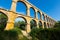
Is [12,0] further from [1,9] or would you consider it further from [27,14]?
[27,14]

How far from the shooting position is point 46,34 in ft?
56.7

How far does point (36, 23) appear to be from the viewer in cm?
2317

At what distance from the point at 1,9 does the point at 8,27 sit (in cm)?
380

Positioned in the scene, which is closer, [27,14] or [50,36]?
[50,36]

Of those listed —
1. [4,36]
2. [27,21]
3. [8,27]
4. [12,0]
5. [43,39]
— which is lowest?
[43,39]

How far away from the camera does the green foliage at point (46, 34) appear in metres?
15.9

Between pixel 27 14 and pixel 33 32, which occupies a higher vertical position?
pixel 27 14

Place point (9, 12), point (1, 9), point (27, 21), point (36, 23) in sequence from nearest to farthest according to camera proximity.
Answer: point (1, 9)
point (9, 12)
point (27, 21)
point (36, 23)

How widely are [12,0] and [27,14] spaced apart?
5077 mm

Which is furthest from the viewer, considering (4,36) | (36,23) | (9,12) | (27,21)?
(36,23)

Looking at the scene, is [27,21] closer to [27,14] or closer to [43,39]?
[27,14]

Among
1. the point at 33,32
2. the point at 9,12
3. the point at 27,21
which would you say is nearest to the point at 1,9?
the point at 9,12

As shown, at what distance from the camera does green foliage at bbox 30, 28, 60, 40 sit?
52.3 ft

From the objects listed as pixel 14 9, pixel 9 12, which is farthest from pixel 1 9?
pixel 14 9
